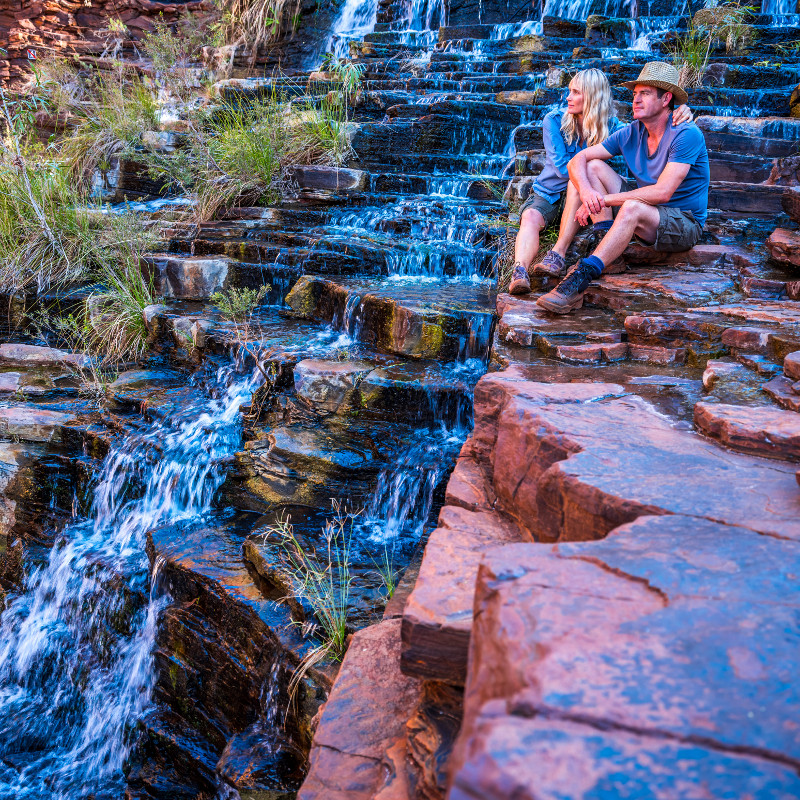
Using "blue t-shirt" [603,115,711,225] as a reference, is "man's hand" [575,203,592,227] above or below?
below

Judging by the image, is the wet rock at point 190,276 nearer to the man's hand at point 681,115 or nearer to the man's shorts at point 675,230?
the man's shorts at point 675,230

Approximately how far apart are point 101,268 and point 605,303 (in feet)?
15.0

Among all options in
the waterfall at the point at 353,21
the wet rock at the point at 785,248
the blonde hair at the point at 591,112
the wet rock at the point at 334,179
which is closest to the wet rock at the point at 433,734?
the wet rock at the point at 785,248

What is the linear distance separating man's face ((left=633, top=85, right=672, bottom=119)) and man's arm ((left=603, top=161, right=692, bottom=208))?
35 cm

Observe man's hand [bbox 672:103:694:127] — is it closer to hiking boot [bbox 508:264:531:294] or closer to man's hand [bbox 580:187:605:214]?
man's hand [bbox 580:187:605:214]

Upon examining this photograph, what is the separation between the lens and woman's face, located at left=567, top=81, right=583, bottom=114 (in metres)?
4.64

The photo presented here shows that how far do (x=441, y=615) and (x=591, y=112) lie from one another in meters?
4.14

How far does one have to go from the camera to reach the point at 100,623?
12.1 ft

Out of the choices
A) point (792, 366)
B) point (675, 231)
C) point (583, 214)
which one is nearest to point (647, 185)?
point (675, 231)

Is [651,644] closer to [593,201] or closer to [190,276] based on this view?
[593,201]

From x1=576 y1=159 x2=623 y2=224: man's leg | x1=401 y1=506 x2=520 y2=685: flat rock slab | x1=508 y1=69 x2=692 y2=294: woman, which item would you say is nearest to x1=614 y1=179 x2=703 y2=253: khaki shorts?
x1=576 y1=159 x2=623 y2=224: man's leg

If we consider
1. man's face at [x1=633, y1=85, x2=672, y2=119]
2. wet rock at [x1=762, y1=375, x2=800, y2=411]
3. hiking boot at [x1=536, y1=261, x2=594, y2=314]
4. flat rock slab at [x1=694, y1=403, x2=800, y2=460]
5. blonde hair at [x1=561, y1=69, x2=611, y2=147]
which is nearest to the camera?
flat rock slab at [x1=694, y1=403, x2=800, y2=460]

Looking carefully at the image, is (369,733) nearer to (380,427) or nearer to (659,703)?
(659,703)

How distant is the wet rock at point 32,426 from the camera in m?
4.55
